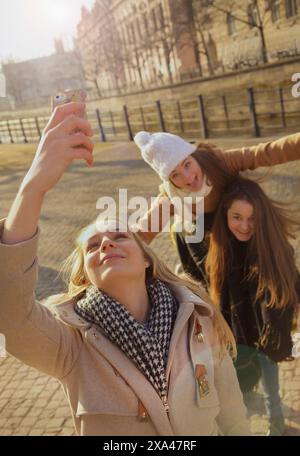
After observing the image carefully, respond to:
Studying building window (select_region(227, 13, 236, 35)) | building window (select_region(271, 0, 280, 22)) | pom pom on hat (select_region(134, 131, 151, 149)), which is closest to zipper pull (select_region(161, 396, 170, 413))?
pom pom on hat (select_region(134, 131, 151, 149))

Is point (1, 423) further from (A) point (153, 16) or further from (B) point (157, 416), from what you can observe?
(A) point (153, 16)

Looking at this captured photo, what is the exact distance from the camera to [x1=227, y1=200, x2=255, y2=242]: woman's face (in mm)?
1990

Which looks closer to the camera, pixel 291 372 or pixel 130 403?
pixel 130 403

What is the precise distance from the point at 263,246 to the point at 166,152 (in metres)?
0.62

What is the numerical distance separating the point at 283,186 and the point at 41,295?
13.8 feet

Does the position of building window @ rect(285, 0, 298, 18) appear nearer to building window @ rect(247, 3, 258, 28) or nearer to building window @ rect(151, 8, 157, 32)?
building window @ rect(247, 3, 258, 28)

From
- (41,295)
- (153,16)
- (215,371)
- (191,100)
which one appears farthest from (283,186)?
(153,16)

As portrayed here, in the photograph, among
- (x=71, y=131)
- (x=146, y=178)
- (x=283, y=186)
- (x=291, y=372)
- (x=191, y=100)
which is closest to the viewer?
(x=71, y=131)

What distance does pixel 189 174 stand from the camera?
2.06m

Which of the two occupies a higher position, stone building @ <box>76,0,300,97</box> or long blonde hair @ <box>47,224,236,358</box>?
stone building @ <box>76,0,300,97</box>

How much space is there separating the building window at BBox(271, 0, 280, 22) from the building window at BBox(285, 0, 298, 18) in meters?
0.40

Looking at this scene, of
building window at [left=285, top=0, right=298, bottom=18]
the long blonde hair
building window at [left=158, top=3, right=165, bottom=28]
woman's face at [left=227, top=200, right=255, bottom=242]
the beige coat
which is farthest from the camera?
building window at [left=158, top=3, right=165, bottom=28]

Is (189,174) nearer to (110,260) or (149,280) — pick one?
(149,280)

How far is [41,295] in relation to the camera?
5.08 meters
